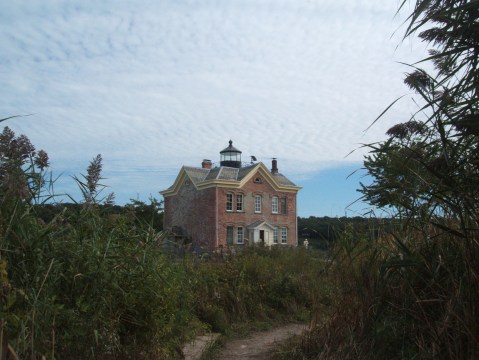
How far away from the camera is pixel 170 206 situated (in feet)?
188

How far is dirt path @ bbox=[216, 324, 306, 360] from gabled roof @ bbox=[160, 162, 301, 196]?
42.1 metres

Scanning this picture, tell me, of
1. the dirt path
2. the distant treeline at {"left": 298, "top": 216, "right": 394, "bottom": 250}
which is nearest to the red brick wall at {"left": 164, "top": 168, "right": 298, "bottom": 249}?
the dirt path

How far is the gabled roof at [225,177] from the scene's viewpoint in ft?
170

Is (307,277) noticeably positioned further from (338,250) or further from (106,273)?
(106,273)

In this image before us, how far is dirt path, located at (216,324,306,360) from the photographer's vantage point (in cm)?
682

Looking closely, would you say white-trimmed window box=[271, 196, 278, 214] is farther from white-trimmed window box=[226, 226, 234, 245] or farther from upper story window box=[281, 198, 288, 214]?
white-trimmed window box=[226, 226, 234, 245]

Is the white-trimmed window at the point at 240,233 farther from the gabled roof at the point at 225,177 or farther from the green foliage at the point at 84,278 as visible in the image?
the green foliage at the point at 84,278

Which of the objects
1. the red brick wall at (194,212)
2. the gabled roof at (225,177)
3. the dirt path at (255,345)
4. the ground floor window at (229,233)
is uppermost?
the gabled roof at (225,177)

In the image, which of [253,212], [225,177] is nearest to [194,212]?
[225,177]

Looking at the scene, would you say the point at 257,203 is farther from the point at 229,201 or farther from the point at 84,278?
the point at 84,278

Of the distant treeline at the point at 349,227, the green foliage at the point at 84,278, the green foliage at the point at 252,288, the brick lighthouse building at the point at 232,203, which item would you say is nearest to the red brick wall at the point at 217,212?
the brick lighthouse building at the point at 232,203

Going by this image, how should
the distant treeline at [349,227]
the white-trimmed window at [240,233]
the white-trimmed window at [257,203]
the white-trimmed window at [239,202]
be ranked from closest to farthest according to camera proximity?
the distant treeline at [349,227], the white-trimmed window at [240,233], the white-trimmed window at [239,202], the white-trimmed window at [257,203]

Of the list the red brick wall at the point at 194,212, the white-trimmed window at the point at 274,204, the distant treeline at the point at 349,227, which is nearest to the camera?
the distant treeline at the point at 349,227

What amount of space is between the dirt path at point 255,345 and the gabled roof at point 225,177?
138 ft
